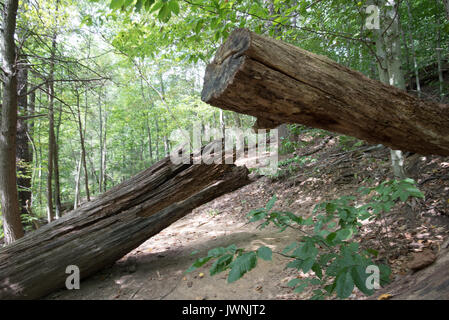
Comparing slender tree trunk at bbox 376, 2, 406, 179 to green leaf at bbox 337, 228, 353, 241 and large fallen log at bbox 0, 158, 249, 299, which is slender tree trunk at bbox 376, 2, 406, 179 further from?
large fallen log at bbox 0, 158, 249, 299

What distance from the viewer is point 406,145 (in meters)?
2.19

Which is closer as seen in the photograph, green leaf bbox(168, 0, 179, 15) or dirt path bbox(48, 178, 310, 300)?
green leaf bbox(168, 0, 179, 15)

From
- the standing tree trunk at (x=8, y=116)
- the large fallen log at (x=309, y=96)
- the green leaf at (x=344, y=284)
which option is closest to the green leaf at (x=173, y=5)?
the large fallen log at (x=309, y=96)

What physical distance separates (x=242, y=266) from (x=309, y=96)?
3.73ft

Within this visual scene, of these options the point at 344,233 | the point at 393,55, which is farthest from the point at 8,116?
the point at 393,55

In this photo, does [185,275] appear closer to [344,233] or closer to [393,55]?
[344,233]

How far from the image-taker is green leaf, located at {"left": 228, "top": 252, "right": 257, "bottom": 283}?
45.1 inches

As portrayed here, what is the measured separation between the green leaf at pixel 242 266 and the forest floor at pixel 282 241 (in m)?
1.29

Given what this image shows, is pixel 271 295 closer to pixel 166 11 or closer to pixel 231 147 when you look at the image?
pixel 231 147

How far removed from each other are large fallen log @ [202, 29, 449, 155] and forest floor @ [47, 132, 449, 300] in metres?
1.16

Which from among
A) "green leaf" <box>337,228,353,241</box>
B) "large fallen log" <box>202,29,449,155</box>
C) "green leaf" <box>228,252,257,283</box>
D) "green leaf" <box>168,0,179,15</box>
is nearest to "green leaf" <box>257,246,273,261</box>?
"green leaf" <box>228,252,257,283</box>

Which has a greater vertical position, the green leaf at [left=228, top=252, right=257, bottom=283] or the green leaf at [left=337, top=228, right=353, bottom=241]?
the green leaf at [left=337, top=228, right=353, bottom=241]

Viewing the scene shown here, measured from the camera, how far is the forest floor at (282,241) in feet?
9.34
